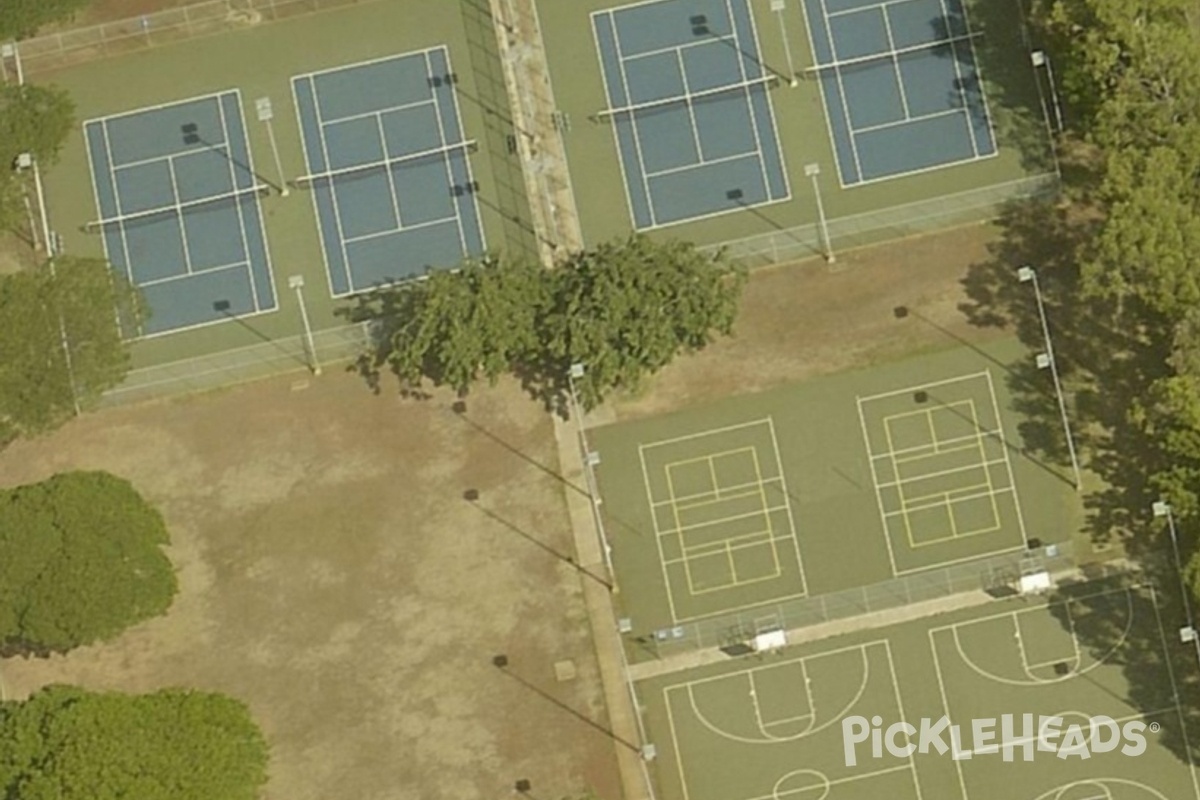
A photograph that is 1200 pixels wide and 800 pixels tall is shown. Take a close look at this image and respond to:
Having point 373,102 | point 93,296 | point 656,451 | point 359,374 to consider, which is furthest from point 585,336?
point 93,296

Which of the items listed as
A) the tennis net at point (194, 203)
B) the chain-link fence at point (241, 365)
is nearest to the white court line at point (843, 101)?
the chain-link fence at point (241, 365)

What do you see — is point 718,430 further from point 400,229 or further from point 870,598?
point 400,229

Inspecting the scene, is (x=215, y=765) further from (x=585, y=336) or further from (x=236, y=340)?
(x=585, y=336)

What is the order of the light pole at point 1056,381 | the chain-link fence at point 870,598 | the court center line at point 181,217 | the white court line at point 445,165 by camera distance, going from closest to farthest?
the chain-link fence at point 870,598 → the light pole at point 1056,381 → the white court line at point 445,165 → the court center line at point 181,217

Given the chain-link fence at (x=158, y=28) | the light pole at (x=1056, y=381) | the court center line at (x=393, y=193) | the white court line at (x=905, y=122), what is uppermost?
the chain-link fence at (x=158, y=28)

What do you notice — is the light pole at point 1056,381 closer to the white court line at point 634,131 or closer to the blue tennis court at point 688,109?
the blue tennis court at point 688,109

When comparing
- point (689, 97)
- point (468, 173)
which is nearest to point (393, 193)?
point (468, 173)
